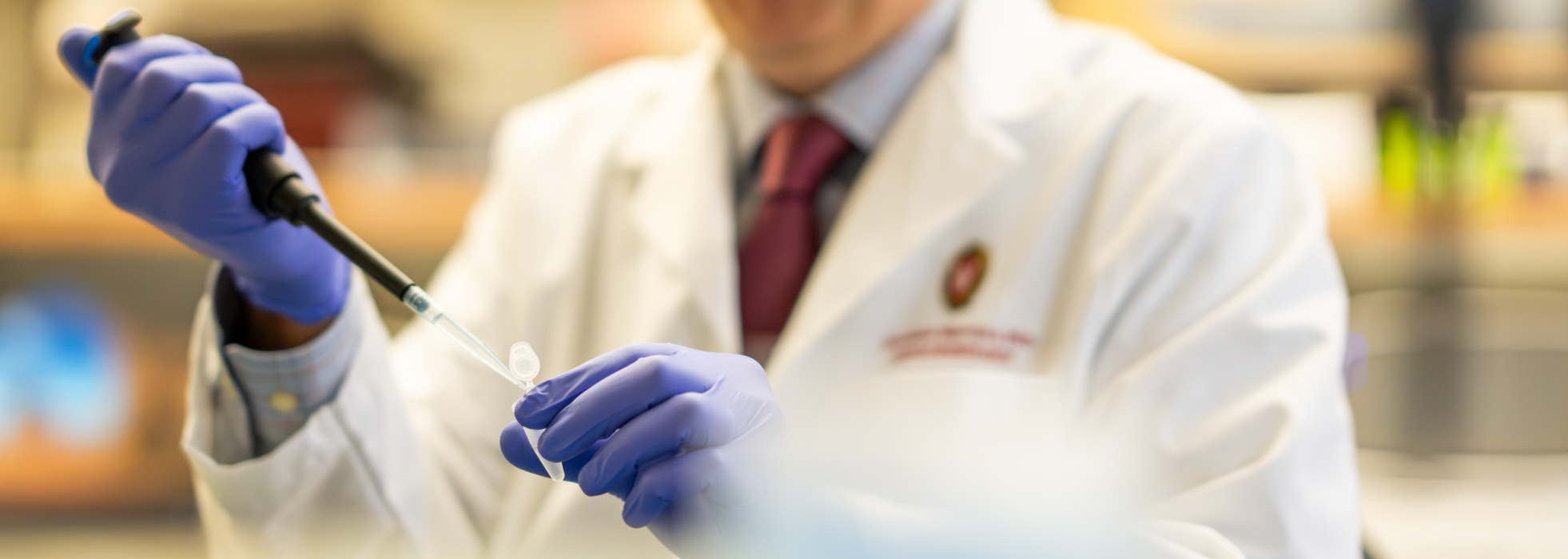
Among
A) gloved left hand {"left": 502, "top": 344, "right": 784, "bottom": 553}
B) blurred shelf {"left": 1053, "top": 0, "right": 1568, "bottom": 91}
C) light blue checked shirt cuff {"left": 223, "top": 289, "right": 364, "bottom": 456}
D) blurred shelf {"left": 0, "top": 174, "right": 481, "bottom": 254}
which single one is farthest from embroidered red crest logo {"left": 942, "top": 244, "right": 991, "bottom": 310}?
blurred shelf {"left": 0, "top": 174, "right": 481, "bottom": 254}

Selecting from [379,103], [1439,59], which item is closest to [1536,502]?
[1439,59]

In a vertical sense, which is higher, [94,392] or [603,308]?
[603,308]

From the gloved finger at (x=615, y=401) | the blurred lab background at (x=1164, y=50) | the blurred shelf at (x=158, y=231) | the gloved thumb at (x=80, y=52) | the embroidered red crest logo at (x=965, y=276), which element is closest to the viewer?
the gloved finger at (x=615, y=401)

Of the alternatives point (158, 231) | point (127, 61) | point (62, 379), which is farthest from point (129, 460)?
point (127, 61)

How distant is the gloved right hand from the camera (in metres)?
0.55

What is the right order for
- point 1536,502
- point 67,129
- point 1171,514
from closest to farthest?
point 1171,514
point 1536,502
point 67,129

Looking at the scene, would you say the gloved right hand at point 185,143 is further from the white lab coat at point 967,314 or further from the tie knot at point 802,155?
the tie knot at point 802,155

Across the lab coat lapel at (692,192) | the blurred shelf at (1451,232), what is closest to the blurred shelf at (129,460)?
the lab coat lapel at (692,192)

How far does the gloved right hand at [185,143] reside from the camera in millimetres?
550

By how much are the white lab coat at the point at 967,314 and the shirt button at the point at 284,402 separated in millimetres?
17

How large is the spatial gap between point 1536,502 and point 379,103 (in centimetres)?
150

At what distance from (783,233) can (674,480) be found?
0.36m

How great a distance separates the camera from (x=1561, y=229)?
1.20 meters

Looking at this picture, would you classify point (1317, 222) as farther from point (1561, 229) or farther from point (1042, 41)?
point (1561, 229)
